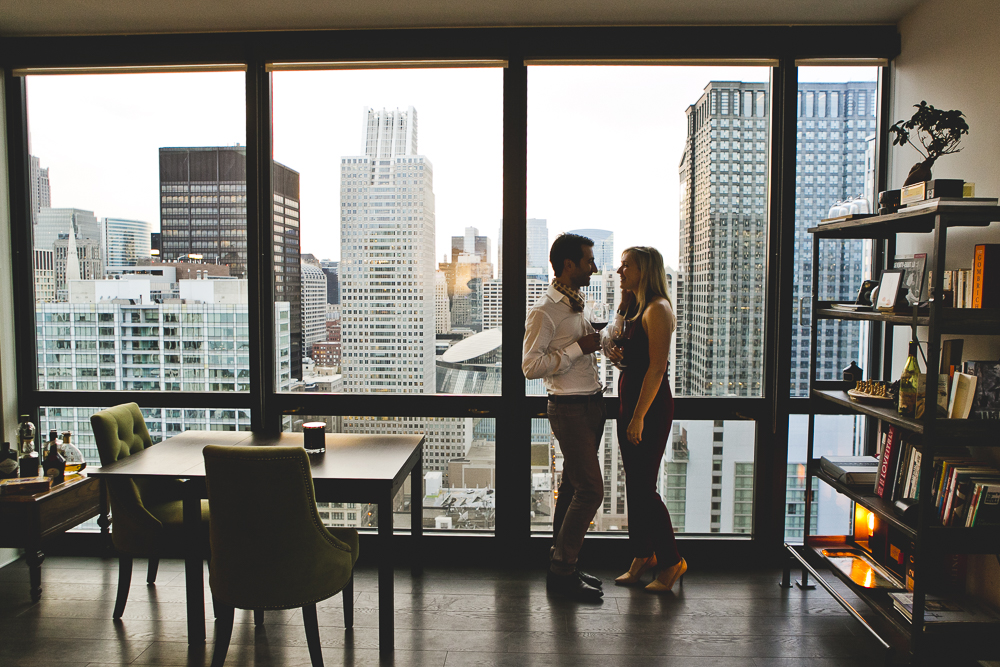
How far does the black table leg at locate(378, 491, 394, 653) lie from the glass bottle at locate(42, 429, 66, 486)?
183 cm

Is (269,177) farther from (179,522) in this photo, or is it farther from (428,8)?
(179,522)

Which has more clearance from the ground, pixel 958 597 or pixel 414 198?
pixel 414 198

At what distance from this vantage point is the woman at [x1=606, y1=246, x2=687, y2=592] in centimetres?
270

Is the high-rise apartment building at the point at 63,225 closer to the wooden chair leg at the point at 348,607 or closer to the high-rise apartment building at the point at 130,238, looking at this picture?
the high-rise apartment building at the point at 130,238

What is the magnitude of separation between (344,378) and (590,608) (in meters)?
1.77

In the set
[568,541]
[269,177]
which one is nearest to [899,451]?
[568,541]

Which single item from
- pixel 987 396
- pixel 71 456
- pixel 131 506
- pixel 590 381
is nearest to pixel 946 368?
pixel 987 396

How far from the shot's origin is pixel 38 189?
3410mm

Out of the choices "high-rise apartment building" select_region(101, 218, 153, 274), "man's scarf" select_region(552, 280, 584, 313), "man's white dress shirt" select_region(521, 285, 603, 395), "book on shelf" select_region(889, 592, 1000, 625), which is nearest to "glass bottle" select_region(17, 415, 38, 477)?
"high-rise apartment building" select_region(101, 218, 153, 274)

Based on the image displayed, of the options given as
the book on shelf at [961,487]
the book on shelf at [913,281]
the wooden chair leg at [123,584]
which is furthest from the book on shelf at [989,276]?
the wooden chair leg at [123,584]

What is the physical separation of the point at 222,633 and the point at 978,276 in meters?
3.09

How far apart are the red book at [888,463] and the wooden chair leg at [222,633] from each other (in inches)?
105

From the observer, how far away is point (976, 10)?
2.54 metres

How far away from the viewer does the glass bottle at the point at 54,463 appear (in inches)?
116
